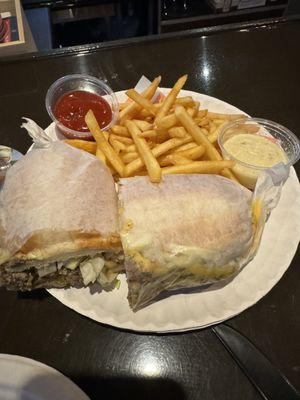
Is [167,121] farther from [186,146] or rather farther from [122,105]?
[122,105]

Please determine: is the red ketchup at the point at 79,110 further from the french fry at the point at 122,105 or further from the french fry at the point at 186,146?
the french fry at the point at 186,146

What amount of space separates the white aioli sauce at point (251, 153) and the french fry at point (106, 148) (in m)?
0.61

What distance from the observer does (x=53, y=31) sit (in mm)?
3840

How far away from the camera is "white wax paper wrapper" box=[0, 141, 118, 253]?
1556mm

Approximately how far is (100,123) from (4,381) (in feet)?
4.56

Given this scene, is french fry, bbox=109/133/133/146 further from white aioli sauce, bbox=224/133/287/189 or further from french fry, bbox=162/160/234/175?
white aioli sauce, bbox=224/133/287/189

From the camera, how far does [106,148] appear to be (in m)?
1.93

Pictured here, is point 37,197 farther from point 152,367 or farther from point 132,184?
point 152,367

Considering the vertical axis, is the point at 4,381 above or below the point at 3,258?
below

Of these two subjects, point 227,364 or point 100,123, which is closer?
point 227,364

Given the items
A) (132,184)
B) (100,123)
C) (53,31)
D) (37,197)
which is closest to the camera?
(37,197)

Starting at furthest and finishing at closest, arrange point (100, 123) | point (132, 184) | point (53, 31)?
point (53, 31)
point (100, 123)
point (132, 184)

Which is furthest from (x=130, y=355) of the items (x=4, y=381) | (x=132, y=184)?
(x=132, y=184)

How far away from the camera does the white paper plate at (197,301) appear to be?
66.7 inches
